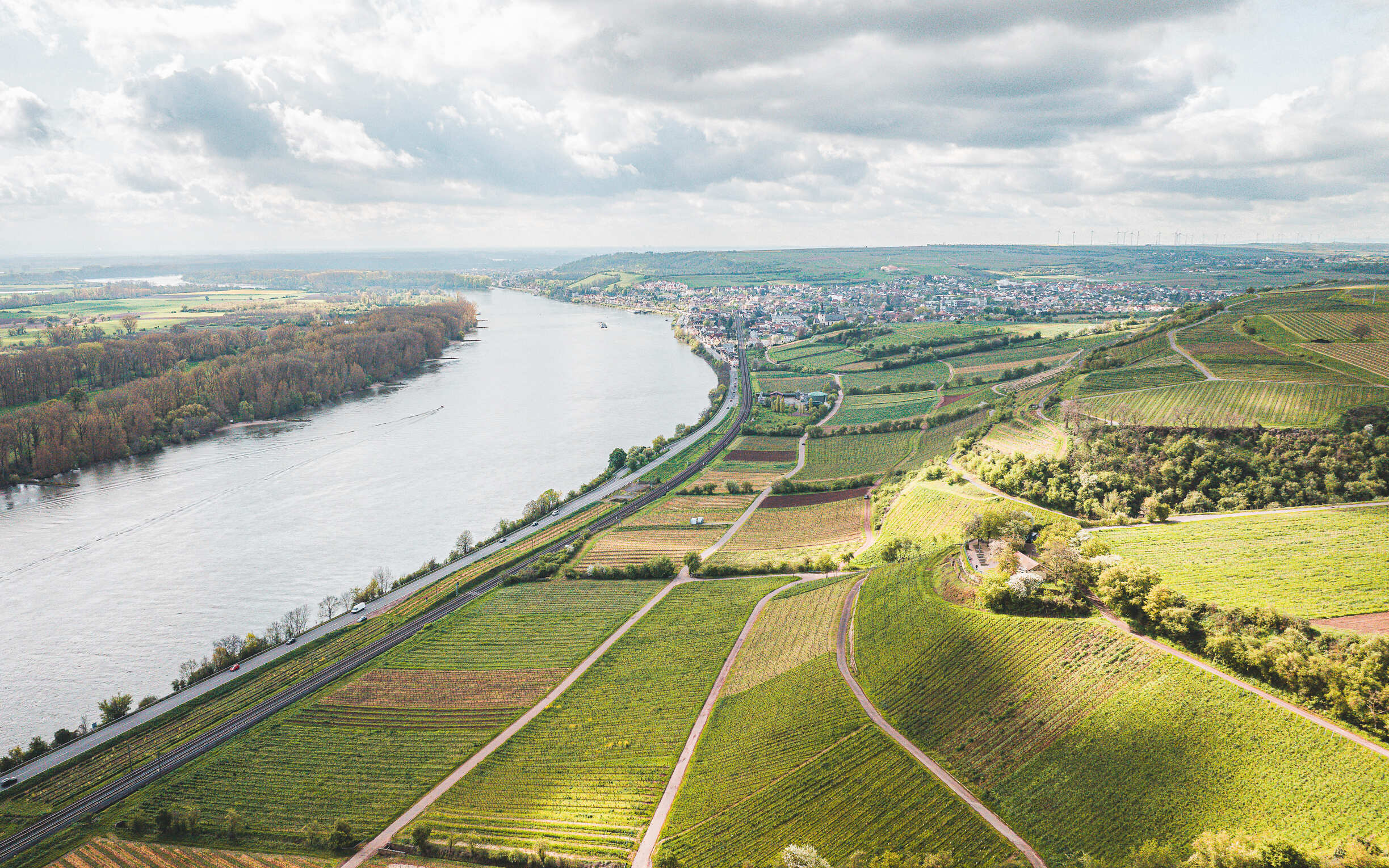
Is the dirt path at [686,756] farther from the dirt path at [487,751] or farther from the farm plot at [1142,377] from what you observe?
the farm plot at [1142,377]

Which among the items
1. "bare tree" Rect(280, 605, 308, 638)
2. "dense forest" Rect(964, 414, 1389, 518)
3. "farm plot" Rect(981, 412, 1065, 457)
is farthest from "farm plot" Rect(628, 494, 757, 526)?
"bare tree" Rect(280, 605, 308, 638)

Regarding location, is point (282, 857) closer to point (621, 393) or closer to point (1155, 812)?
point (1155, 812)

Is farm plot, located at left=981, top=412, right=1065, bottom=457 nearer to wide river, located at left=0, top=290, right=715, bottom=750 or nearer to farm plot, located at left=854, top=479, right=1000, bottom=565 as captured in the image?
farm plot, located at left=854, top=479, right=1000, bottom=565

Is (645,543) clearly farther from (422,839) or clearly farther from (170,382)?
(170,382)

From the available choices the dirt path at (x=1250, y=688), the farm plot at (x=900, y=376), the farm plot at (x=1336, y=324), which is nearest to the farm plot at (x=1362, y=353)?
the farm plot at (x=1336, y=324)

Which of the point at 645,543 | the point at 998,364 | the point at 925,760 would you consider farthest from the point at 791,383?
the point at 925,760

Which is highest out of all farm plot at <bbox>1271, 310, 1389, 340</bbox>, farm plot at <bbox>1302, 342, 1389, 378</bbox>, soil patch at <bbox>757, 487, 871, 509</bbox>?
farm plot at <bbox>1271, 310, 1389, 340</bbox>

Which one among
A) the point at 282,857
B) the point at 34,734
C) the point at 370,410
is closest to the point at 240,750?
the point at 282,857
